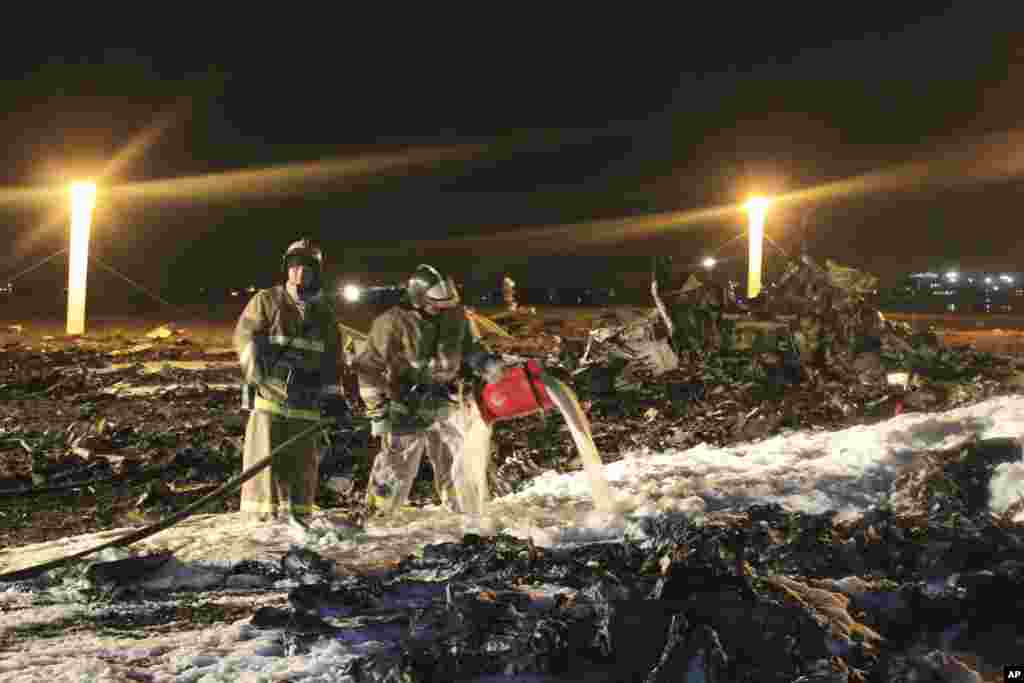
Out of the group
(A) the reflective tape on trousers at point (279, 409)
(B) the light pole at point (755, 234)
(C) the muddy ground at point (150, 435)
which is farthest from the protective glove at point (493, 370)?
(B) the light pole at point (755, 234)

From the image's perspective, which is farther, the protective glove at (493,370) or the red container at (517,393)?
the protective glove at (493,370)

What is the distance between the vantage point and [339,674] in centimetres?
360

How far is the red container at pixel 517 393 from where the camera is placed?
6.14 meters

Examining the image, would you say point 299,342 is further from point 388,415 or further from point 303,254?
point 388,415

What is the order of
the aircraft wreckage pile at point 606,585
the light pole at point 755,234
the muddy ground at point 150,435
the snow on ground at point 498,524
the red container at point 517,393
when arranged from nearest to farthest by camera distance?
the aircraft wreckage pile at point 606,585 < the snow on ground at point 498,524 < the red container at point 517,393 < the muddy ground at point 150,435 < the light pole at point 755,234

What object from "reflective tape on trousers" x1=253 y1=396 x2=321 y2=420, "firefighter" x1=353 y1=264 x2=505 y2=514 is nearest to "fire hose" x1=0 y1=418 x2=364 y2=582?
"reflective tape on trousers" x1=253 y1=396 x2=321 y2=420

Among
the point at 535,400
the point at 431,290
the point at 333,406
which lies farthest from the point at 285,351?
the point at 535,400

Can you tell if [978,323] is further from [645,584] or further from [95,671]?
[95,671]

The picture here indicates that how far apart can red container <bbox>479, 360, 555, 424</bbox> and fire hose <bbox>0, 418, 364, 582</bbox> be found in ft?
3.54

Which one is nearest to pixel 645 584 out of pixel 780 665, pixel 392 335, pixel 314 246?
pixel 780 665

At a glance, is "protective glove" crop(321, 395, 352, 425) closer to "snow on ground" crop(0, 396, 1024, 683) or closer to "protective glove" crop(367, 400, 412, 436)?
"protective glove" crop(367, 400, 412, 436)

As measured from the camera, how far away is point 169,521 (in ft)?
17.1

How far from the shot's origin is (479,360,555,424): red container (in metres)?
6.14

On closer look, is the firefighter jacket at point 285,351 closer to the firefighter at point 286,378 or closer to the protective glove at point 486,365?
the firefighter at point 286,378
